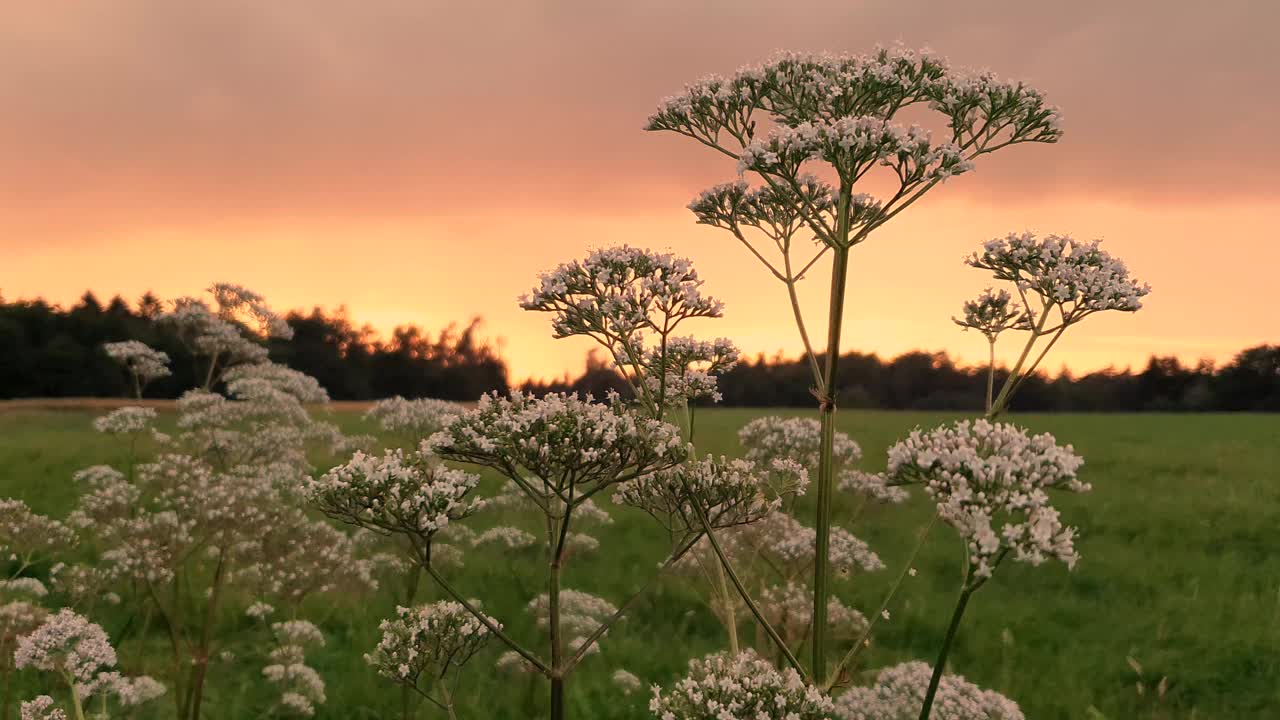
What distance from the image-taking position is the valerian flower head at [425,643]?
6.91 meters

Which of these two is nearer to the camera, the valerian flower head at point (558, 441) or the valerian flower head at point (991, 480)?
the valerian flower head at point (991, 480)

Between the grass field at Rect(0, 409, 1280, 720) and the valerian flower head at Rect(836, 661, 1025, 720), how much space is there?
3403 millimetres

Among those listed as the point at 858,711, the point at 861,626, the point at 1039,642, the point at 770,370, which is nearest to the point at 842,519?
the point at 1039,642

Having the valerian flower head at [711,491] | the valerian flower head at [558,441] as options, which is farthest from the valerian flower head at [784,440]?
the valerian flower head at [558,441]

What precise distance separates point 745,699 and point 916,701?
140 inches

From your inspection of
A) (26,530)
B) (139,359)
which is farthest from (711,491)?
(139,359)

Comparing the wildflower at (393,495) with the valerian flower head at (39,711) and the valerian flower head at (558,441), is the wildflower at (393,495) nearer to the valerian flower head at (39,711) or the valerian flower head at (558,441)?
the valerian flower head at (558,441)

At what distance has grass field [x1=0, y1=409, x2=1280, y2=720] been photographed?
1209 centimetres

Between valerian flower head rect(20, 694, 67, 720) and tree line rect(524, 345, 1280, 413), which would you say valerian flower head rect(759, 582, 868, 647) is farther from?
tree line rect(524, 345, 1280, 413)

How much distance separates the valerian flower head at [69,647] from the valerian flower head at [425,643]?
213 cm

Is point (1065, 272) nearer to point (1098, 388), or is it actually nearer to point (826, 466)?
point (826, 466)

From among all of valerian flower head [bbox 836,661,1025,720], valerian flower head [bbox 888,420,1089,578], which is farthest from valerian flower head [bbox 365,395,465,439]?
valerian flower head [bbox 888,420,1089,578]

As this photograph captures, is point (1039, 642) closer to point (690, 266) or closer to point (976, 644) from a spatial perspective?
point (976, 644)

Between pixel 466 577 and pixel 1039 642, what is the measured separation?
32.8 feet
